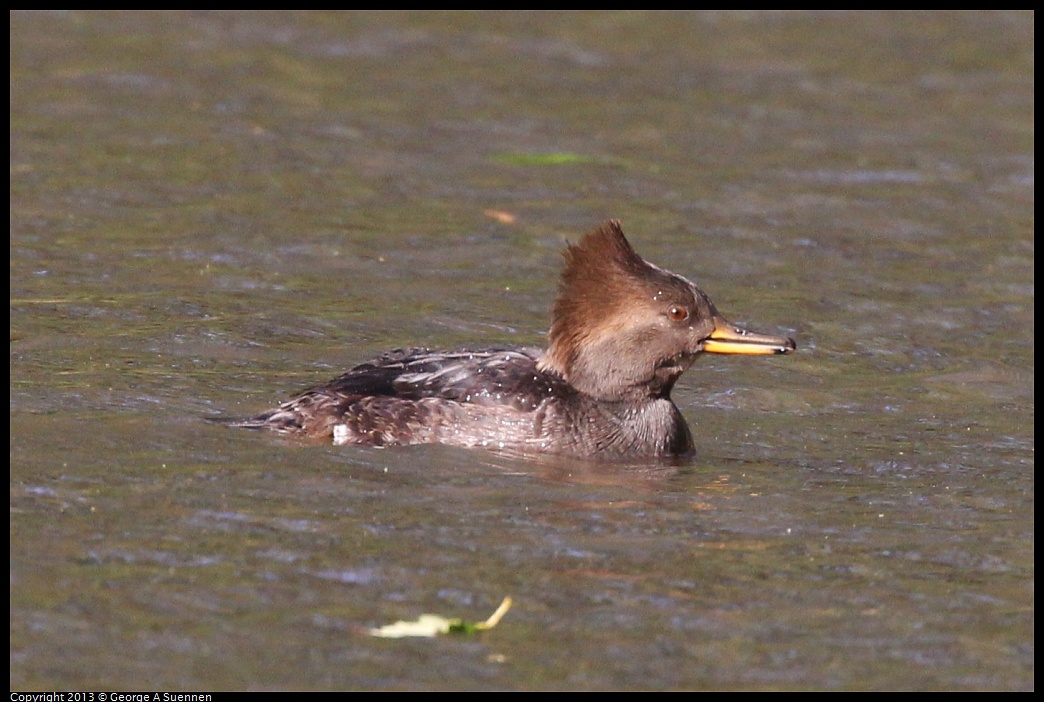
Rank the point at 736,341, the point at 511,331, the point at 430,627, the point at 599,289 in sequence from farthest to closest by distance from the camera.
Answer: the point at 511,331 < the point at 736,341 < the point at 599,289 < the point at 430,627

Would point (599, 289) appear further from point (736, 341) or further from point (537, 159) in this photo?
point (537, 159)

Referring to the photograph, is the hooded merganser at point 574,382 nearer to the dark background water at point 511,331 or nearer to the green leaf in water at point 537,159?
the dark background water at point 511,331

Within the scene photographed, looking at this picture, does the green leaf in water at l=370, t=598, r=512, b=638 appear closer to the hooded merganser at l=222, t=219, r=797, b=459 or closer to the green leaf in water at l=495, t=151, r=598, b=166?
the hooded merganser at l=222, t=219, r=797, b=459

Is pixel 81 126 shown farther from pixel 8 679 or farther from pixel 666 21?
pixel 8 679

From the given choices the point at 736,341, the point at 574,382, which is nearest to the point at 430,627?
the point at 574,382

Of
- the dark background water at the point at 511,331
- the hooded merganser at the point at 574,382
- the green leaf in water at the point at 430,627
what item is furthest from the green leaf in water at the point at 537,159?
the green leaf in water at the point at 430,627
